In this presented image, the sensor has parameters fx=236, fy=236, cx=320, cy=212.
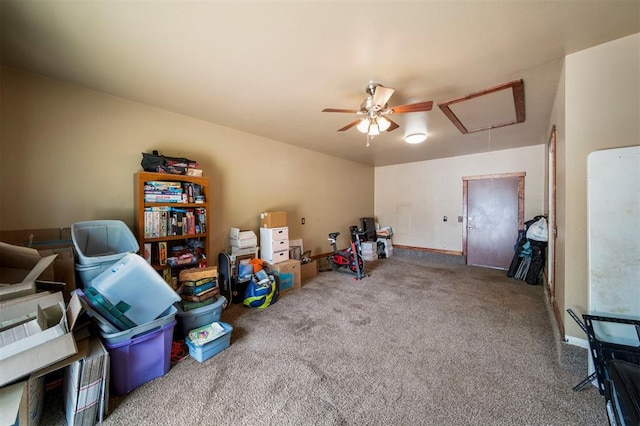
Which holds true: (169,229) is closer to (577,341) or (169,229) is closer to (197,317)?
(197,317)

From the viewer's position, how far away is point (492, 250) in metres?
5.02

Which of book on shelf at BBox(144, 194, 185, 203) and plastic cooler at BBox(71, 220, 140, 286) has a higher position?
book on shelf at BBox(144, 194, 185, 203)

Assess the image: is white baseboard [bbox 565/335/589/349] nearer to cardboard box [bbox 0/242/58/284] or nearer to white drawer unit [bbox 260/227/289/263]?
white drawer unit [bbox 260/227/289/263]

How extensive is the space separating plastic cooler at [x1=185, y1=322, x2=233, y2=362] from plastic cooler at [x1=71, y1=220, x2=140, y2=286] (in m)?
0.99

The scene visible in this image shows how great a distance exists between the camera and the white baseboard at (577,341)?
1.79m

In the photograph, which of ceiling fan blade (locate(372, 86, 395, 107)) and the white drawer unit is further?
the white drawer unit

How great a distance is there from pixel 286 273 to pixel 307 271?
67cm

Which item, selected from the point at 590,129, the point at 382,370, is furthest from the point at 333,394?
the point at 590,129

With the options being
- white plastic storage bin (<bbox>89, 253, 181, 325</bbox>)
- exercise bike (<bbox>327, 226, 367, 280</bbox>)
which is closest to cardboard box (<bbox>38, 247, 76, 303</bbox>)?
white plastic storage bin (<bbox>89, 253, 181, 325</bbox>)

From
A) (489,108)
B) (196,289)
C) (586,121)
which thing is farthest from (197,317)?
(489,108)

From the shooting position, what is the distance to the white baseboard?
70.6 inches

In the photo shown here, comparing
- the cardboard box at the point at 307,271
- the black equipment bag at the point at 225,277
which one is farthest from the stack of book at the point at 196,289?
the cardboard box at the point at 307,271

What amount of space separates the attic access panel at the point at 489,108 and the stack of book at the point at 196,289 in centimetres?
327

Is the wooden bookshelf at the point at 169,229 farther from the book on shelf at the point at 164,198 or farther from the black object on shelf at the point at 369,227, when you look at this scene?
the black object on shelf at the point at 369,227
